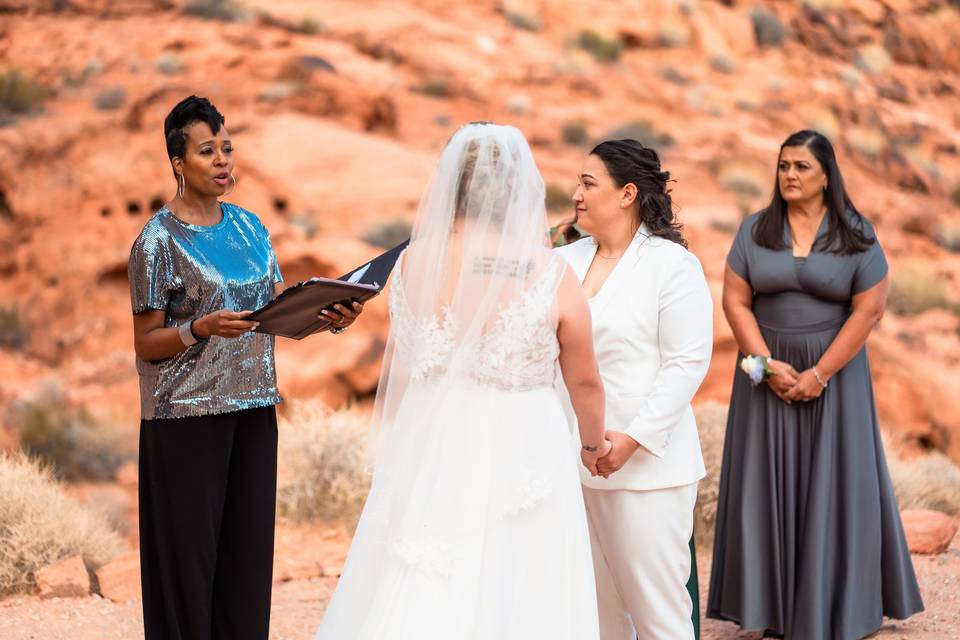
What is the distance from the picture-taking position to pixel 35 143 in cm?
1271

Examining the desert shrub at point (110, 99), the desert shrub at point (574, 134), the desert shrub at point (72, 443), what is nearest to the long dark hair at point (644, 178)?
the desert shrub at point (72, 443)

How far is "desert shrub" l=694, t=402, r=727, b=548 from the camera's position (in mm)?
6992

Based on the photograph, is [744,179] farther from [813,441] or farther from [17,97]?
[813,441]

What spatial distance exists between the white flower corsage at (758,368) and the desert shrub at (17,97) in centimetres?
1205

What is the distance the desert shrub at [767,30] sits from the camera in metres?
22.3

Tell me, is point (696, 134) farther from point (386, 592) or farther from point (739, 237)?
point (386, 592)

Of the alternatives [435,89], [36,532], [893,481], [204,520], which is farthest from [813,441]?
[435,89]

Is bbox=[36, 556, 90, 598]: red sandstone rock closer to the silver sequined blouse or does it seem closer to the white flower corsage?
the silver sequined blouse

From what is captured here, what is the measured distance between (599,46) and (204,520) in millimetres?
18143

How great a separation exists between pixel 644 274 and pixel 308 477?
174 inches

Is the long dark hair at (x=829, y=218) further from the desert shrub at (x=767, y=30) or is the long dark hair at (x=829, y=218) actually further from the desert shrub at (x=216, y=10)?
the desert shrub at (x=767, y=30)

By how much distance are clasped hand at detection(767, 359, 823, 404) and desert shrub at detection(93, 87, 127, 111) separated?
11.4 m

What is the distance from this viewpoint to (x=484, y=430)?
10.2ft

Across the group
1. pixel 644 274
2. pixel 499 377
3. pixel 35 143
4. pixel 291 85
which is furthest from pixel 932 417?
pixel 35 143
